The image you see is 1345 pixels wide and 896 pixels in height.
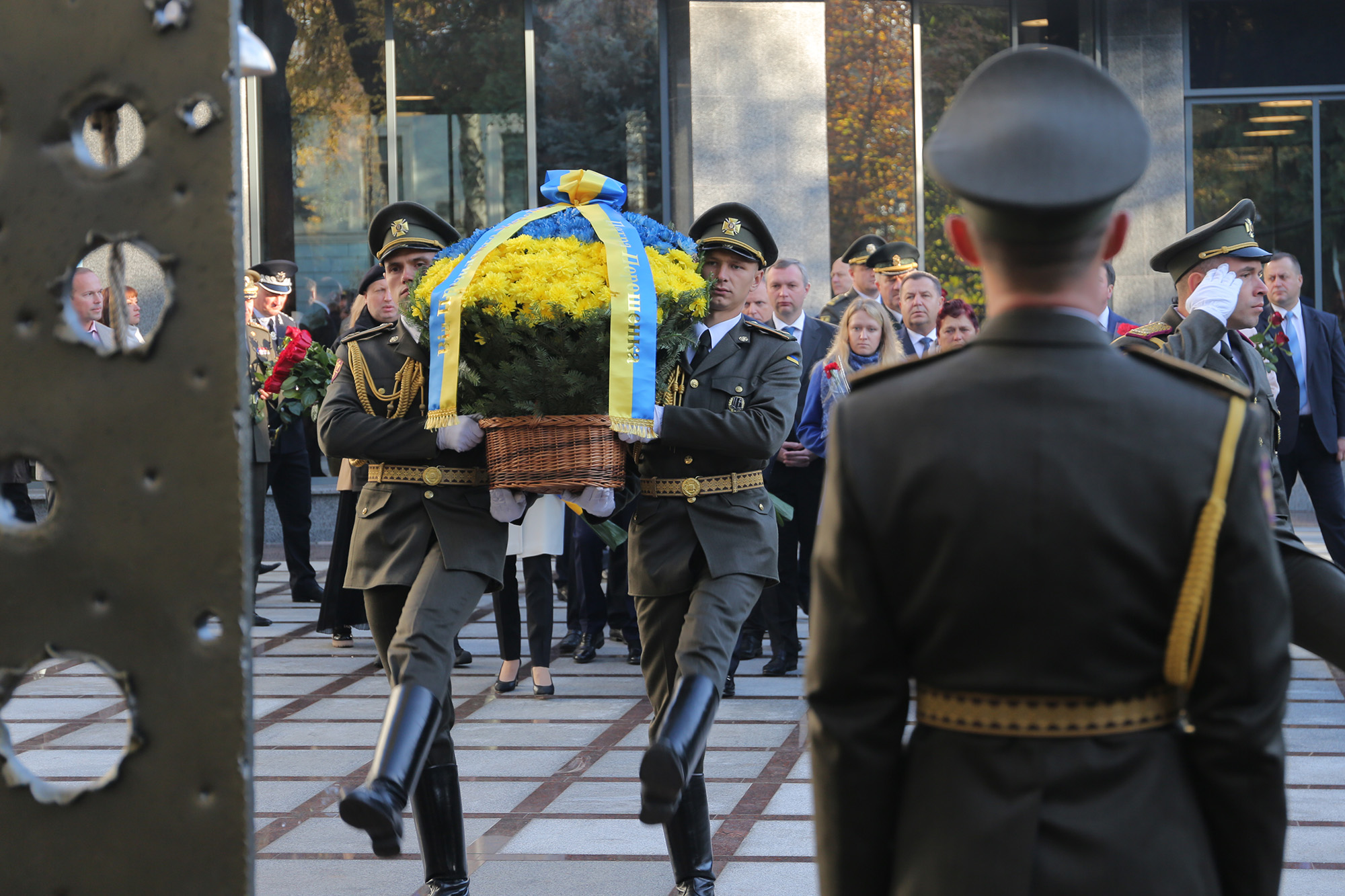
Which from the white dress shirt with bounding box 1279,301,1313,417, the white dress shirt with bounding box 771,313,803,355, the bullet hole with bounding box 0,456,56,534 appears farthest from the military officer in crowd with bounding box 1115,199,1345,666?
the white dress shirt with bounding box 1279,301,1313,417

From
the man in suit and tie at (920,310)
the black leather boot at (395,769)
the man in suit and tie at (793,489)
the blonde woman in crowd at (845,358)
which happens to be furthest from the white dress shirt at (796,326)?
the black leather boot at (395,769)

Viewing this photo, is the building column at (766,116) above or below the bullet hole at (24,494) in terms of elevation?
above

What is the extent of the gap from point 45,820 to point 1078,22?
512 inches

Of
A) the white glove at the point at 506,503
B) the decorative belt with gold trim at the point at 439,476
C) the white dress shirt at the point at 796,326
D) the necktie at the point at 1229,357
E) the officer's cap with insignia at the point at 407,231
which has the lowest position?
the white glove at the point at 506,503

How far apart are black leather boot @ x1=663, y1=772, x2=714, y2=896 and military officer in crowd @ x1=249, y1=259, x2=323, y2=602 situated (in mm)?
5999

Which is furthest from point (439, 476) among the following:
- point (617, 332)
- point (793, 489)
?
point (793, 489)

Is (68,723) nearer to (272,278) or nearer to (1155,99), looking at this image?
(272,278)

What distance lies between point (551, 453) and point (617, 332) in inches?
14.4

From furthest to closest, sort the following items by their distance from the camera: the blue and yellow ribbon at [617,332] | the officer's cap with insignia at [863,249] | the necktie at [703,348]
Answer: the officer's cap with insignia at [863,249]
the necktie at [703,348]
the blue and yellow ribbon at [617,332]

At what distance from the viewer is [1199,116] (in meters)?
13.4

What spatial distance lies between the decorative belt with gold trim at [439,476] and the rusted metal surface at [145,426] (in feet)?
5.81

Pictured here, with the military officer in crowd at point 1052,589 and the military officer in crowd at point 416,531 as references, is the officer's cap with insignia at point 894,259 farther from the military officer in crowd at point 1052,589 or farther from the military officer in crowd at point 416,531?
the military officer in crowd at point 1052,589

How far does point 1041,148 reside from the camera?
1.78 metres

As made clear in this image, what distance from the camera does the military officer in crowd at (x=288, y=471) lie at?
927 cm
